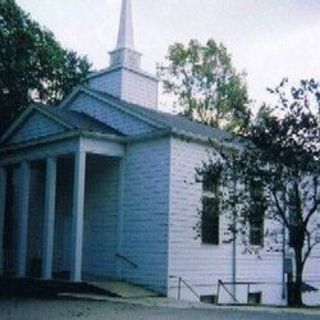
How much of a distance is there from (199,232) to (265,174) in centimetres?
372

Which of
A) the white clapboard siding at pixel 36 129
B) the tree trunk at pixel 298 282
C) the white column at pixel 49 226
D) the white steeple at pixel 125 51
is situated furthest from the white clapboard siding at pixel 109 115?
the tree trunk at pixel 298 282

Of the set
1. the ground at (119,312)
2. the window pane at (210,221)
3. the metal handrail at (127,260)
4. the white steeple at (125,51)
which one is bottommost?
the ground at (119,312)

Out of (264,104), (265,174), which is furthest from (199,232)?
(264,104)

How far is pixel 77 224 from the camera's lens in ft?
69.3

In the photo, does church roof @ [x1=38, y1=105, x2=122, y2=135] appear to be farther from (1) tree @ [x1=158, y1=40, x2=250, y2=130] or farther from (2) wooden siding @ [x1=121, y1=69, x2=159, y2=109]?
(1) tree @ [x1=158, y1=40, x2=250, y2=130]

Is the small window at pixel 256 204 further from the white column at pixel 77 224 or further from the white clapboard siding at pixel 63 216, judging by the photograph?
the white clapboard siding at pixel 63 216

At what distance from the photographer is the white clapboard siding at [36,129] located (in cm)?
2433

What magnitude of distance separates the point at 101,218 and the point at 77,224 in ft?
9.15

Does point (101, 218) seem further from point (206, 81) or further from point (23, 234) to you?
point (206, 81)

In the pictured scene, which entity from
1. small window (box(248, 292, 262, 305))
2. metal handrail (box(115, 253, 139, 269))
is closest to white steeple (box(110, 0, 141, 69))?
metal handrail (box(115, 253, 139, 269))

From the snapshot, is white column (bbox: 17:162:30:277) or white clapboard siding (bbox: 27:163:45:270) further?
white clapboard siding (bbox: 27:163:45:270)

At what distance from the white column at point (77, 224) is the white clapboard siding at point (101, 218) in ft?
7.26

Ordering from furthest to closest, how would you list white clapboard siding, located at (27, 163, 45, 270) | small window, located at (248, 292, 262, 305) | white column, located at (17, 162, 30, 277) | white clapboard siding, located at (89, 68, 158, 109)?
white clapboard siding, located at (89, 68, 158, 109)
white clapboard siding, located at (27, 163, 45, 270)
small window, located at (248, 292, 262, 305)
white column, located at (17, 162, 30, 277)

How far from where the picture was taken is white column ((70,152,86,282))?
20.8 meters
